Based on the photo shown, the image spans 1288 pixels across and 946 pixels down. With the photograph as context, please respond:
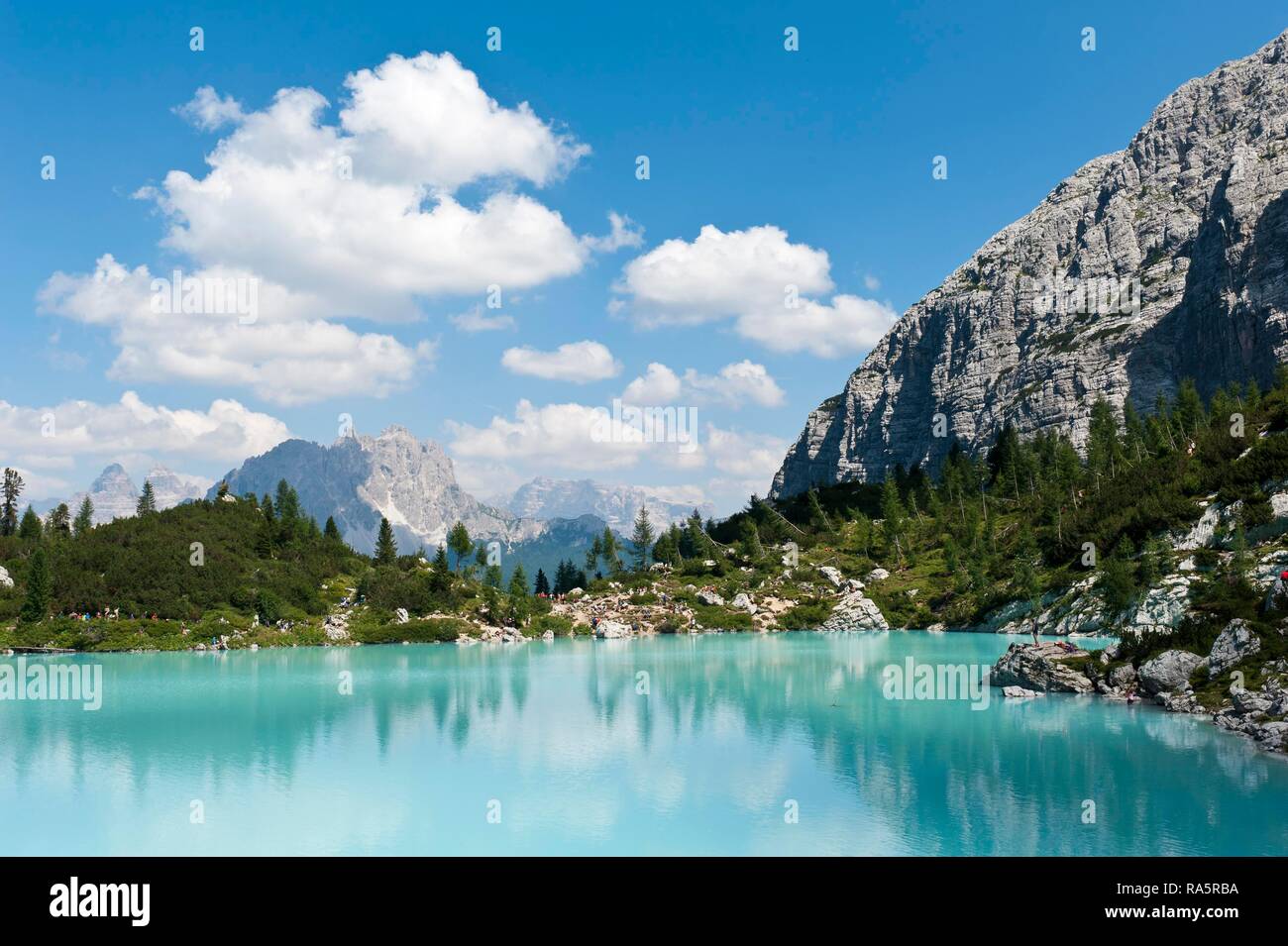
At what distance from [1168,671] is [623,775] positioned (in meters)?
29.2

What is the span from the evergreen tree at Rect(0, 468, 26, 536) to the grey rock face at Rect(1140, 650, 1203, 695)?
559ft

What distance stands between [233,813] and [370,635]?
79.1 metres

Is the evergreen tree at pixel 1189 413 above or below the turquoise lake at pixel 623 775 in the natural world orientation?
above

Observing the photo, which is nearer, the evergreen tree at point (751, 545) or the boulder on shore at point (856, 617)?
the boulder on shore at point (856, 617)

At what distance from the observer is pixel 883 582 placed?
118 metres

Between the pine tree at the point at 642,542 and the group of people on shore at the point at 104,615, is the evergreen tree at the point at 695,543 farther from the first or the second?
the group of people on shore at the point at 104,615

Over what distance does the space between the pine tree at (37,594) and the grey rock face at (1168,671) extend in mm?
105613

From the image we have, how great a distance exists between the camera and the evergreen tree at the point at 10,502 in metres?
147

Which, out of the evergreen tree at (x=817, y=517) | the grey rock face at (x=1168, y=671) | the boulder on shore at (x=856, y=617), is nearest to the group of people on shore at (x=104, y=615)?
the boulder on shore at (x=856, y=617)

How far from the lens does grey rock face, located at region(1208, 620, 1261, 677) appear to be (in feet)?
131

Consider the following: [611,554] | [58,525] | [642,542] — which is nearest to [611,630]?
[611,554]
